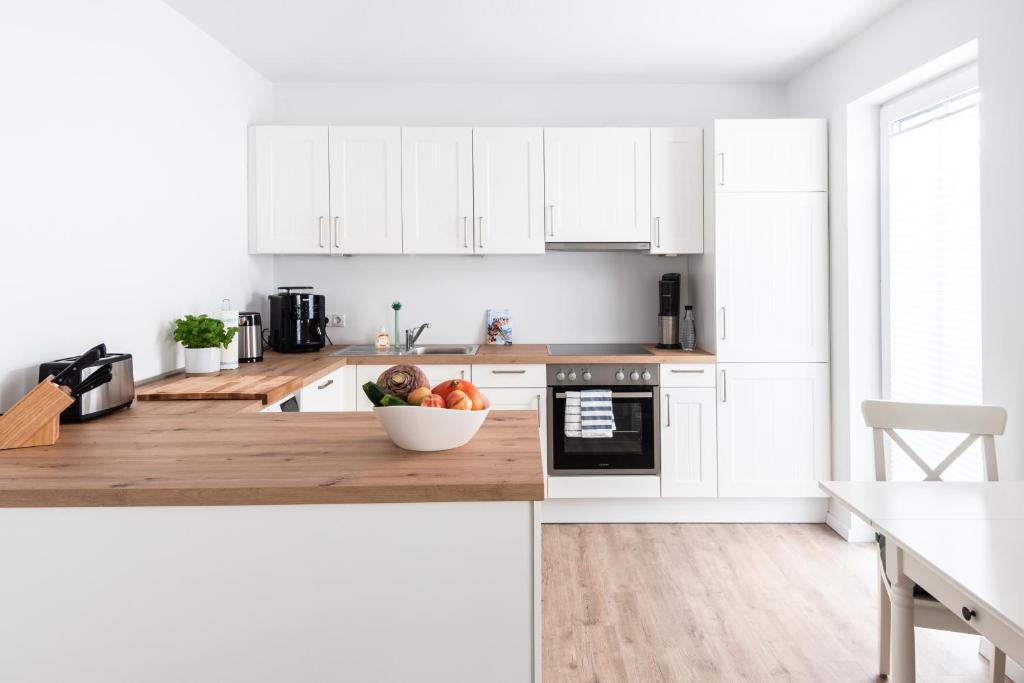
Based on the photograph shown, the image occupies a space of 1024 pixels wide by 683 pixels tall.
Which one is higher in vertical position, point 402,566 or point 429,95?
point 429,95

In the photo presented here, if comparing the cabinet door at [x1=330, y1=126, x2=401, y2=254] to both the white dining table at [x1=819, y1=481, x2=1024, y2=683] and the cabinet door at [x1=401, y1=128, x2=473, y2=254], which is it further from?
the white dining table at [x1=819, y1=481, x2=1024, y2=683]

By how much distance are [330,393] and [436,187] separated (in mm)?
1333

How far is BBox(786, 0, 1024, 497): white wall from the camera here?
2.48 m

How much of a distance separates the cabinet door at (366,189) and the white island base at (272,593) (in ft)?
9.43

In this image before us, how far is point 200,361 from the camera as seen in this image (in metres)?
3.21

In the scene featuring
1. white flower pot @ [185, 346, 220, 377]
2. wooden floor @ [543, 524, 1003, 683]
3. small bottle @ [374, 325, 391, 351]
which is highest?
small bottle @ [374, 325, 391, 351]

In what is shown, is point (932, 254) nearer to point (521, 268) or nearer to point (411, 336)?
point (521, 268)

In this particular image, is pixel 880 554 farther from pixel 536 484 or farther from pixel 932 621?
pixel 536 484

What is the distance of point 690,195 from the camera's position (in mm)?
4082

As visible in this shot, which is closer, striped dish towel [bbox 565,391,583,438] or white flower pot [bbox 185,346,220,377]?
white flower pot [bbox 185,346,220,377]

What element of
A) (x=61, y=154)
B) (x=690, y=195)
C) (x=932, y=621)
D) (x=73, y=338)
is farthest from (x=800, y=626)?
(x=61, y=154)

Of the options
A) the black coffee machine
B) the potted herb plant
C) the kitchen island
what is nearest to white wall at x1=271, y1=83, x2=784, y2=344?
the black coffee machine

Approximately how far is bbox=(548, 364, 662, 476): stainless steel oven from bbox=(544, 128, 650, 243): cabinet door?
31.5 inches

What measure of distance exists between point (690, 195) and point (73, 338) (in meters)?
3.11
